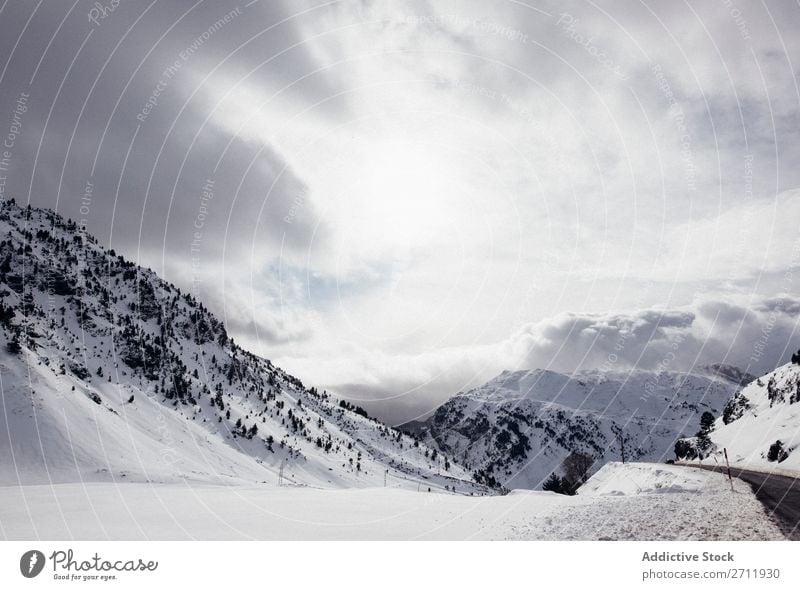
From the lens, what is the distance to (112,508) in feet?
58.6

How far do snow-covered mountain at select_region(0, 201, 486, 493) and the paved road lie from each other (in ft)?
238

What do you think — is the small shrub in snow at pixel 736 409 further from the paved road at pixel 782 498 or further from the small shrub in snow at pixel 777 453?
the paved road at pixel 782 498

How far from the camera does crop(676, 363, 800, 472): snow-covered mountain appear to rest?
32.3 m

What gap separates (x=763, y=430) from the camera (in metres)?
43.9

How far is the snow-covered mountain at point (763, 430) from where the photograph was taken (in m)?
32.3

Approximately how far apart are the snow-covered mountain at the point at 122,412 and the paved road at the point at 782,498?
2851 inches

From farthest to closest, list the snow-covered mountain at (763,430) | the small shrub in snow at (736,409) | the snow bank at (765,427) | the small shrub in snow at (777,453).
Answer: the small shrub in snow at (736,409) → the snow-covered mountain at (763,430) → the snow bank at (765,427) → the small shrub in snow at (777,453)

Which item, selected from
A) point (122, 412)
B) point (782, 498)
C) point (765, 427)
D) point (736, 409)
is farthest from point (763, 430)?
point (122, 412)

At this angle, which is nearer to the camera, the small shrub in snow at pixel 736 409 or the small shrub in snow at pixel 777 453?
the small shrub in snow at pixel 777 453

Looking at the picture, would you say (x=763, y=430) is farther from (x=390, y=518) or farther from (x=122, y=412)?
(x=122, y=412)

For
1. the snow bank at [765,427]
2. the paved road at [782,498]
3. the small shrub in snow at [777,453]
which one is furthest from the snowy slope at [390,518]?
the snow bank at [765,427]
